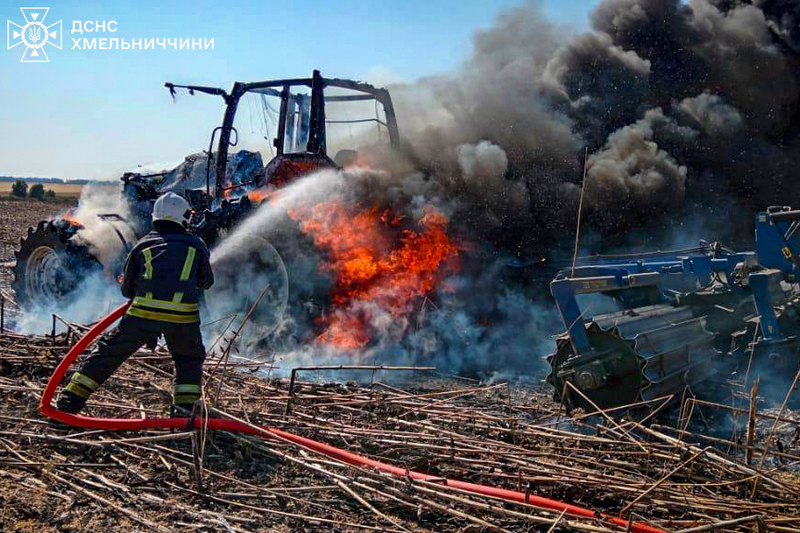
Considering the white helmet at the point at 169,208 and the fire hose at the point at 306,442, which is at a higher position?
the white helmet at the point at 169,208

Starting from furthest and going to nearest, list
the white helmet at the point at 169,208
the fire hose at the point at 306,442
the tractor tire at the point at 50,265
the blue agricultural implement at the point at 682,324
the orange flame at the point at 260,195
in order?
the tractor tire at the point at 50,265
the orange flame at the point at 260,195
the blue agricultural implement at the point at 682,324
the white helmet at the point at 169,208
the fire hose at the point at 306,442

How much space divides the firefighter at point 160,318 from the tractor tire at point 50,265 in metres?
4.88

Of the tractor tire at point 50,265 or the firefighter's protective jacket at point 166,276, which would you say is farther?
the tractor tire at point 50,265

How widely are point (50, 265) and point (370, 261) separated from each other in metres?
4.99

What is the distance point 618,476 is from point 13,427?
415 cm

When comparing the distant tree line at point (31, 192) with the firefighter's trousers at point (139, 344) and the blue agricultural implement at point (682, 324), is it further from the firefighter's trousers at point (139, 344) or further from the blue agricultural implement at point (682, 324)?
the blue agricultural implement at point (682, 324)

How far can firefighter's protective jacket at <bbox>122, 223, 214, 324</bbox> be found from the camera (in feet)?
16.3

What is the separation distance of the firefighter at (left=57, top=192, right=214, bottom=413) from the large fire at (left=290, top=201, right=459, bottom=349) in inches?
126

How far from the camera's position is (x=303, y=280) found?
8312 millimetres

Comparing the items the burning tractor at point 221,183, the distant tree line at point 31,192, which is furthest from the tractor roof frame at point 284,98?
the distant tree line at point 31,192

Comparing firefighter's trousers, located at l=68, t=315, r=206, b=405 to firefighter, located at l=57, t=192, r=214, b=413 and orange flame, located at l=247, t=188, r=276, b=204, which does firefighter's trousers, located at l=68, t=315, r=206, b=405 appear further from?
orange flame, located at l=247, t=188, r=276, b=204

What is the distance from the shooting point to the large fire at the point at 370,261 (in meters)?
8.37

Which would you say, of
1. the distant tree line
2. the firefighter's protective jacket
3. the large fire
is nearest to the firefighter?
the firefighter's protective jacket

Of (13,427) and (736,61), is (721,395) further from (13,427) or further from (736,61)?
(736,61)
